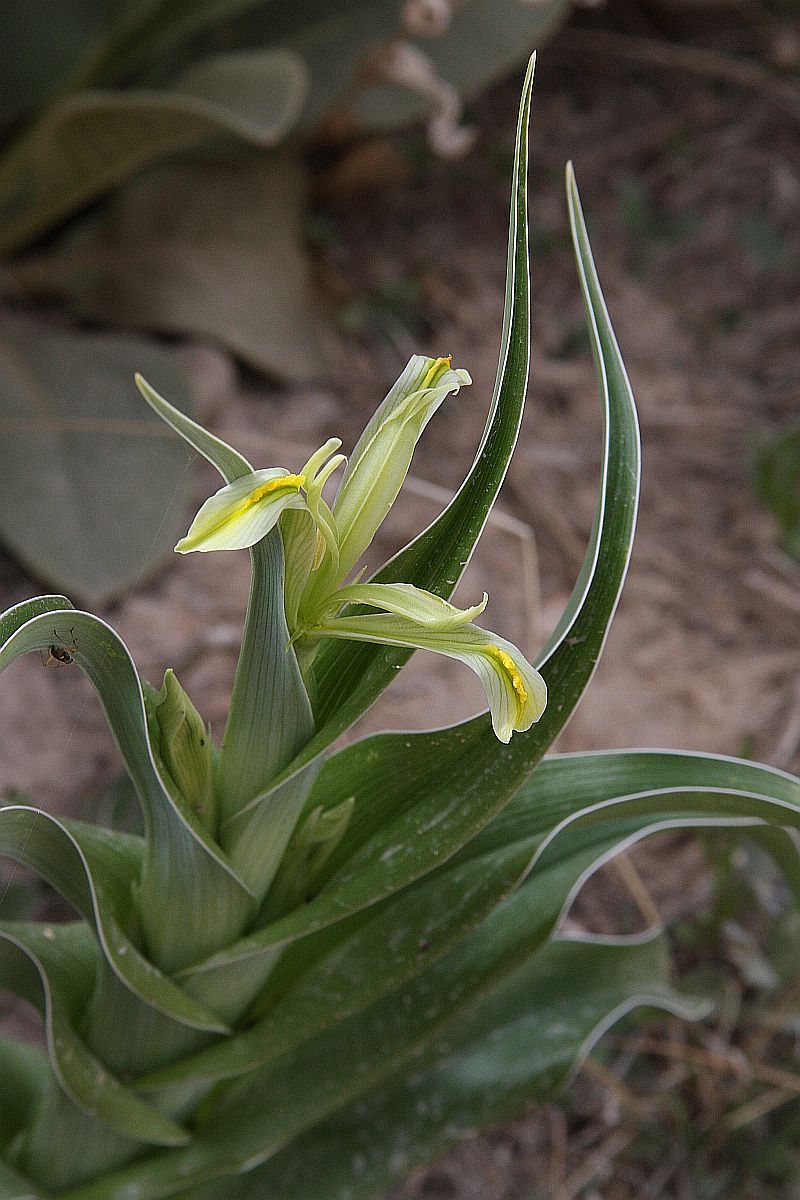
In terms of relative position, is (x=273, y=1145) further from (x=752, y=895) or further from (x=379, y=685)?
(x=752, y=895)

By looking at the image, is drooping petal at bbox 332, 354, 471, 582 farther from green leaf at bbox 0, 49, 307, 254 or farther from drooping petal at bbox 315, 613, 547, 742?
green leaf at bbox 0, 49, 307, 254

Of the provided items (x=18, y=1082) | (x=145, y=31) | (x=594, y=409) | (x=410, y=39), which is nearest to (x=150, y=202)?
(x=145, y=31)

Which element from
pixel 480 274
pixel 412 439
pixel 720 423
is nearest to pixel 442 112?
pixel 480 274

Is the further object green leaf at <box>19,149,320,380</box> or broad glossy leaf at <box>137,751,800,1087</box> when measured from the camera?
green leaf at <box>19,149,320,380</box>

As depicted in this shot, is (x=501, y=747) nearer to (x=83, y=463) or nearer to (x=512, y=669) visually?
(x=512, y=669)

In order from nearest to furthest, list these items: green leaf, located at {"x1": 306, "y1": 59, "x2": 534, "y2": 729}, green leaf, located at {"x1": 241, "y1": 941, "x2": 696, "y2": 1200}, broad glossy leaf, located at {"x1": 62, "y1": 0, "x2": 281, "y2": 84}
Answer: green leaf, located at {"x1": 306, "y1": 59, "x2": 534, "y2": 729} → green leaf, located at {"x1": 241, "y1": 941, "x2": 696, "y2": 1200} → broad glossy leaf, located at {"x1": 62, "y1": 0, "x2": 281, "y2": 84}

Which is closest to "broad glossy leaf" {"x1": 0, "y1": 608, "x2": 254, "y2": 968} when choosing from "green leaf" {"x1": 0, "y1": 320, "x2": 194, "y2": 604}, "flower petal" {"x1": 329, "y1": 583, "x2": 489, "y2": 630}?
"flower petal" {"x1": 329, "y1": 583, "x2": 489, "y2": 630}

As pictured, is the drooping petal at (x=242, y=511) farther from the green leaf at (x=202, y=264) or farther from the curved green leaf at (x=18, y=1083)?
the green leaf at (x=202, y=264)

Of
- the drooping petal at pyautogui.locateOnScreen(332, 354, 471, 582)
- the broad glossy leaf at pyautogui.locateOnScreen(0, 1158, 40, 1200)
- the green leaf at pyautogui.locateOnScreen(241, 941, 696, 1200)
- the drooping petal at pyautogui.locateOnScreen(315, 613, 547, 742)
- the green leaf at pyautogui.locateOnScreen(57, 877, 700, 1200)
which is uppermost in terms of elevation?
the drooping petal at pyautogui.locateOnScreen(332, 354, 471, 582)
